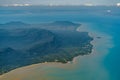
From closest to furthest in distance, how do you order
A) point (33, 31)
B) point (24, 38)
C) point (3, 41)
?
point (3, 41)
point (24, 38)
point (33, 31)

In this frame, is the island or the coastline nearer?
the coastline

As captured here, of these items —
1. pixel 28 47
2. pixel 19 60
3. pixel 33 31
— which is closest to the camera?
pixel 19 60

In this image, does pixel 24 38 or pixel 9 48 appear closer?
pixel 9 48

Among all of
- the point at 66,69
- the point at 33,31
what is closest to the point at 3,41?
the point at 33,31

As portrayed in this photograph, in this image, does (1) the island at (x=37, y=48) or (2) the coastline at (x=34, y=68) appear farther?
(1) the island at (x=37, y=48)

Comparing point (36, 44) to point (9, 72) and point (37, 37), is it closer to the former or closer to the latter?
point (37, 37)

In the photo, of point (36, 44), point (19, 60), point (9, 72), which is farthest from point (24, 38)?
point (9, 72)

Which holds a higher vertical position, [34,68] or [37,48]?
[37,48]

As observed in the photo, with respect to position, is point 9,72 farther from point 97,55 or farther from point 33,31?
point 33,31

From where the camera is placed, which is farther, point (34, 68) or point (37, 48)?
point (37, 48)
